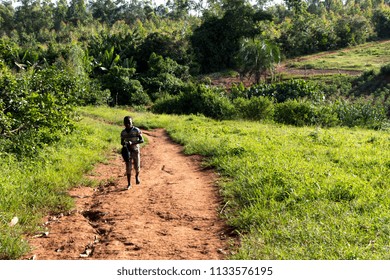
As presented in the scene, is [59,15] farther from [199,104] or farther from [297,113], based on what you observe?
[297,113]

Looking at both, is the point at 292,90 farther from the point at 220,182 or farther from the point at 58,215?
the point at 58,215

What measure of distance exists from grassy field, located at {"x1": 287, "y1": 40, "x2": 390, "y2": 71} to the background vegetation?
0.11m

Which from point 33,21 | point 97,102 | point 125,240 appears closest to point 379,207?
point 125,240

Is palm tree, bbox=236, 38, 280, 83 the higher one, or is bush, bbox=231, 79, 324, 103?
palm tree, bbox=236, 38, 280, 83

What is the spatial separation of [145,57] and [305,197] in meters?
32.8

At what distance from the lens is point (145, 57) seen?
36125 mm

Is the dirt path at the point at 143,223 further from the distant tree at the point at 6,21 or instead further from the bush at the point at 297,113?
the distant tree at the point at 6,21

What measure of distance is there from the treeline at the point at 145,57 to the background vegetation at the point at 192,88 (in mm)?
69

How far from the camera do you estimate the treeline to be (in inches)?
343

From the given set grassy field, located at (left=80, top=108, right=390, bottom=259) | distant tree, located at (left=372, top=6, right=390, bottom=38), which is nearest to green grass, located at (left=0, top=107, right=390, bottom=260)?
grassy field, located at (left=80, top=108, right=390, bottom=259)

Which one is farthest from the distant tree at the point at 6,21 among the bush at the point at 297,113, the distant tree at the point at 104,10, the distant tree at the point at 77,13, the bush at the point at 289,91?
the bush at the point at 297,113

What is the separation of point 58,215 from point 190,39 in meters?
34.4

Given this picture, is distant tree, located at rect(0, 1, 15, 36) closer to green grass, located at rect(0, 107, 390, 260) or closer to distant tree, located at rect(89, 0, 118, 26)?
distant tree, located at rect(89, 0, 118, 26)

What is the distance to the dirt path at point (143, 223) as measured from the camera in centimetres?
425
